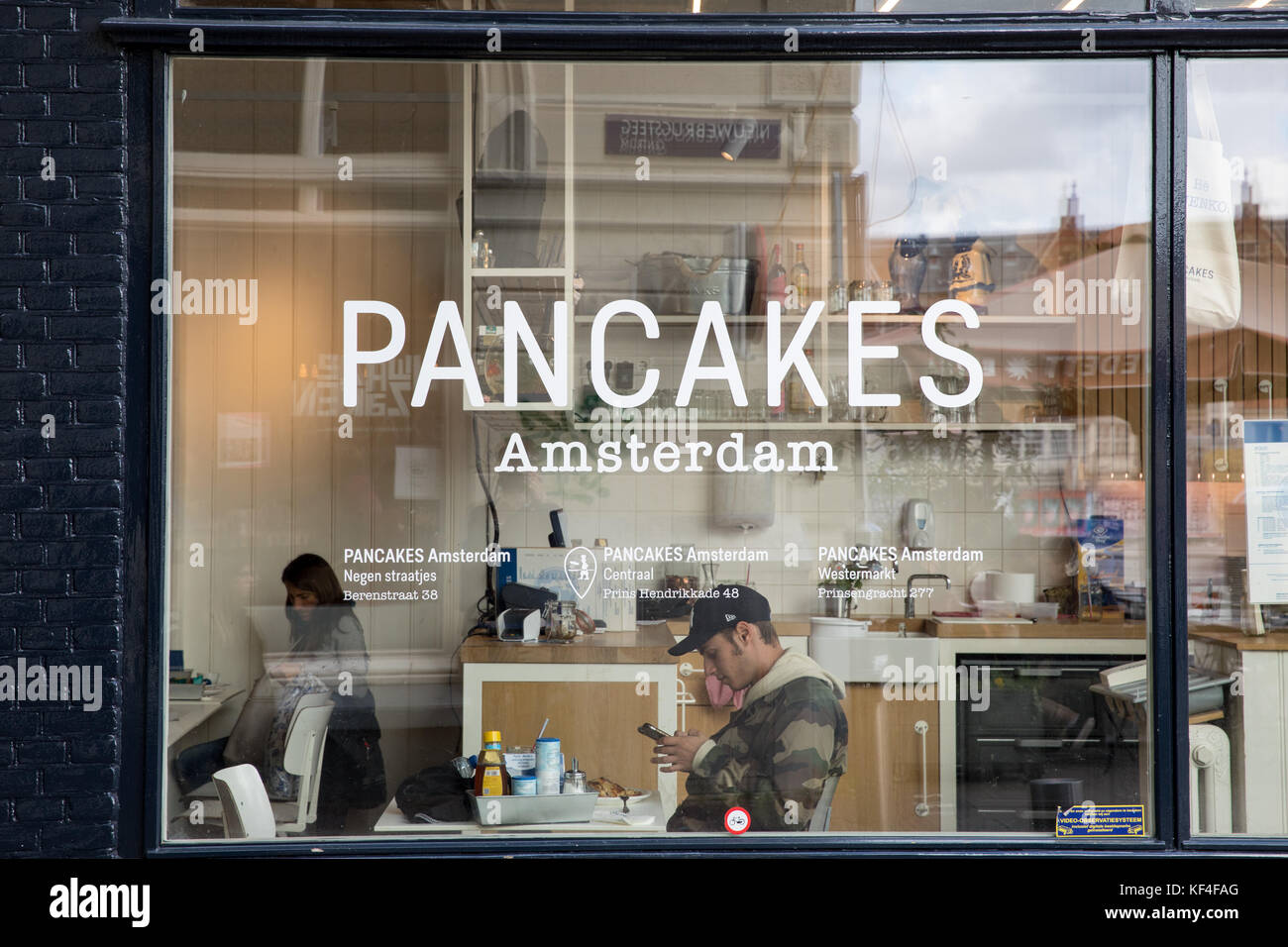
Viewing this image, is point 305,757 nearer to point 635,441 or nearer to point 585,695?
point 585,695

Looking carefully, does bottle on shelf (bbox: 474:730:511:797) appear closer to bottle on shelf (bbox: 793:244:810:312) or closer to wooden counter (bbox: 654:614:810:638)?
wooden counter (bbox: 654:614:810:638)

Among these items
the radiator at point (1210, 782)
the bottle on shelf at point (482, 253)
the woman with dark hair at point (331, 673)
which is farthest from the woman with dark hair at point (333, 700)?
the radiator at point (1210, 782)

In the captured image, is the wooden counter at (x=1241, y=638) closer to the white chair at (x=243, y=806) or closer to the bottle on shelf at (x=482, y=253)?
the bottle on shelf at (x=482, y=253)

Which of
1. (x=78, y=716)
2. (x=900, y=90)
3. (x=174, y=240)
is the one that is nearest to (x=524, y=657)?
(x=78, y=716)

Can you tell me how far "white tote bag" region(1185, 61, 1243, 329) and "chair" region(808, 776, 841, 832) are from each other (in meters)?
1.54

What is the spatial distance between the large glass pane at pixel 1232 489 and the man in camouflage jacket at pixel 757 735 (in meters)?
0.93

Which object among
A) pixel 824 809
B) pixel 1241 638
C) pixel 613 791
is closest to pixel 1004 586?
pixel 1241 638

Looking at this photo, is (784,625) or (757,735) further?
(784,625)

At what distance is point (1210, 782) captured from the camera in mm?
2660

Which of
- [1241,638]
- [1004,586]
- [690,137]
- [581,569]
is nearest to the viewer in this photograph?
[1241,638]

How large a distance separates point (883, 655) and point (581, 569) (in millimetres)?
930

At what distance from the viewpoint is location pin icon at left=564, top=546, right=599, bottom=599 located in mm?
2941

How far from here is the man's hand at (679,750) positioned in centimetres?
274
